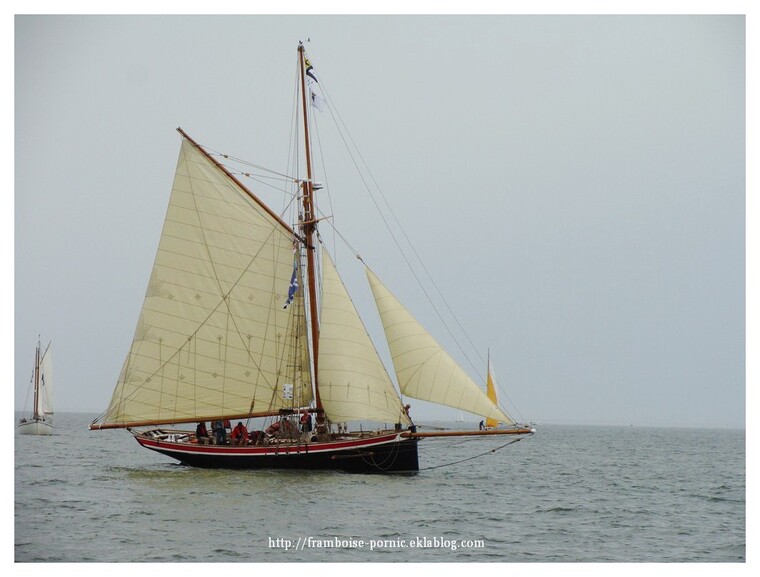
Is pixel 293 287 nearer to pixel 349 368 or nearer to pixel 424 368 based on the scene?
pixel 349 368

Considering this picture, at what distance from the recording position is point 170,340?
126 feet

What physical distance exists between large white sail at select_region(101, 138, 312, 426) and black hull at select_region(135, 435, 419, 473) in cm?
215

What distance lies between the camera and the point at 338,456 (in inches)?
1469

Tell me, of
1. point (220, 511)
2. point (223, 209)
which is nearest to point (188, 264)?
point (223, 209)

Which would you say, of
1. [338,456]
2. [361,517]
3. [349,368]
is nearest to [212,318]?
[349,368]

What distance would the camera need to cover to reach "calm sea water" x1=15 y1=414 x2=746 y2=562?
78.4 ft

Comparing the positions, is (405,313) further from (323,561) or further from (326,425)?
(323,561)

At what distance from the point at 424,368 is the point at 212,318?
968 centimetres

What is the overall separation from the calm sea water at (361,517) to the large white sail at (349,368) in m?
2.69

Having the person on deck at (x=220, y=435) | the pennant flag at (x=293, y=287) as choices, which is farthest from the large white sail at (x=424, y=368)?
the person on deck at (x=220, y=435)

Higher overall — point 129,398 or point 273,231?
point 273,231

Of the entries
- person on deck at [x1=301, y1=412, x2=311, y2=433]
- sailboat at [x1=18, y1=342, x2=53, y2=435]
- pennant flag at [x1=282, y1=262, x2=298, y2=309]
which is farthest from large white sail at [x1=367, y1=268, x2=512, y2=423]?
sailboat at [x1=18, y1=342, x2=53, y2=435]

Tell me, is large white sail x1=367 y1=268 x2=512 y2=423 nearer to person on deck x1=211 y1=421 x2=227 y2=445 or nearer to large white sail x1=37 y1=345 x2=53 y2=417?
person on deck x1=211 y1=421 x2=227 y2=445

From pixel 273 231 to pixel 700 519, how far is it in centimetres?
2041
